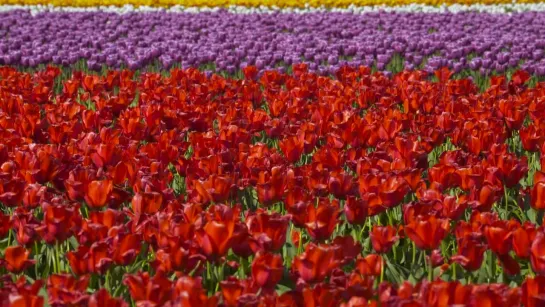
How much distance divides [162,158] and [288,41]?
7170 mm

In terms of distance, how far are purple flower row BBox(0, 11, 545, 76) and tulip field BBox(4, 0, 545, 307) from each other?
1609 millimetres

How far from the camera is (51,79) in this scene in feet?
22.9

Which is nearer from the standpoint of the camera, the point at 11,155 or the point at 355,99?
the point at 11,155

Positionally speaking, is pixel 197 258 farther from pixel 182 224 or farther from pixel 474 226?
pixel 474 226

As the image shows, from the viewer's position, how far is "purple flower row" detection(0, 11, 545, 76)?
9430mm

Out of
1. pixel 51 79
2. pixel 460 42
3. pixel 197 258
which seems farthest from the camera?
pixel 460 42

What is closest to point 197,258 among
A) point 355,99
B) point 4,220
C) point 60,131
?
point 4,220

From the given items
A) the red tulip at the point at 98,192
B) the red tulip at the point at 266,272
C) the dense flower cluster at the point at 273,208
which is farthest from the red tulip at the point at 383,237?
the red tulip at the point at 98,192

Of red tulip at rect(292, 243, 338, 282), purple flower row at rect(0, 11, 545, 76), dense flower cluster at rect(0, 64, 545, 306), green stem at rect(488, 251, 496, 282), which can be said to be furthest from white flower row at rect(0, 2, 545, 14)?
red tulip at rect(292, 243, 338, 282)

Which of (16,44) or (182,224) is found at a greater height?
(182,224)

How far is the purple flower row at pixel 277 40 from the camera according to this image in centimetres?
943

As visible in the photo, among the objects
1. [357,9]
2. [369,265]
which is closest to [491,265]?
[369,265]

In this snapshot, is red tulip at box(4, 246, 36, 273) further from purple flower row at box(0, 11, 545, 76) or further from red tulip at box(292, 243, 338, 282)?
purple flower row at box(0, 11, 545, 76)

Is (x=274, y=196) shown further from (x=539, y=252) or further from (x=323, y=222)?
(x=539, y=252)
